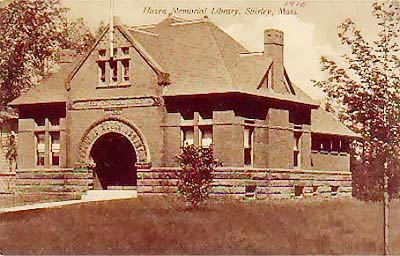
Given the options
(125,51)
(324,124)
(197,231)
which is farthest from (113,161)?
(324,124)

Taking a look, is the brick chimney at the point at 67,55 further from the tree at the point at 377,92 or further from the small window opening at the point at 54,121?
the tree at the point at 377,92

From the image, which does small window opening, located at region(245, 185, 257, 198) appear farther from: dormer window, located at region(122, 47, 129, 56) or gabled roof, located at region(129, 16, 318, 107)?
dormer window, located at region(122, 47, 129, 56)

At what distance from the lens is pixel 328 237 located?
12742mm

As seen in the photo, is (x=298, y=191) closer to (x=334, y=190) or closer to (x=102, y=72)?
(x=334, y=190)

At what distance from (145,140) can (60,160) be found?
1.90m

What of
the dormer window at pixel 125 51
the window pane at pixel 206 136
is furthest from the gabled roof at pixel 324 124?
the dormer window at pixel 125 51

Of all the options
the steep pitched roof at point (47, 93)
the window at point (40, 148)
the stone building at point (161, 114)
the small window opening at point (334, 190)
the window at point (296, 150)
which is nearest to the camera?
the stone building at point (161, 114)

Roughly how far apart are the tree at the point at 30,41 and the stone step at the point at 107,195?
291 cm

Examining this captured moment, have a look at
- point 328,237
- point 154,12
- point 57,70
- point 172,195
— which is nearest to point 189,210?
point 172,195

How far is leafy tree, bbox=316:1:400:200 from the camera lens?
12.5 meters

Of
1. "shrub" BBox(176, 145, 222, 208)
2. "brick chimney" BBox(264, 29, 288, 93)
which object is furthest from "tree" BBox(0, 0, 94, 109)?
"brick chimney" BBox(264, 29, 288, 93)

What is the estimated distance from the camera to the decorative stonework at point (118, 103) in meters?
16.4

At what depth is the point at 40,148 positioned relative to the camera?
1786 centimetres

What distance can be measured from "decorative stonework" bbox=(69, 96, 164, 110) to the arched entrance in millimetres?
647
